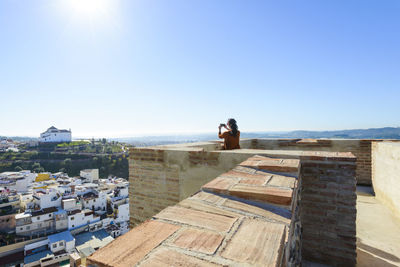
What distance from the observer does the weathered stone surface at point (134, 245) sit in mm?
740

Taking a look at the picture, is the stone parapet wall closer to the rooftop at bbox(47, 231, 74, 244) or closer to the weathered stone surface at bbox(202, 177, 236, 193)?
the weathered stone surface at bbox(202, 177, 236, 193)

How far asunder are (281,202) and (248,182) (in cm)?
43

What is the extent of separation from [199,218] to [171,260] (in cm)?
39

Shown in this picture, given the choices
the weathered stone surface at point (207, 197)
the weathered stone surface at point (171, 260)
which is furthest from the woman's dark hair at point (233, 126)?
the weathered stone surface at point (171, 260)

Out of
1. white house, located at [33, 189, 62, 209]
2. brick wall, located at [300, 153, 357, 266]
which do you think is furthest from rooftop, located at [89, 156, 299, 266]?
white house, located at [33, 189, 62, 209]

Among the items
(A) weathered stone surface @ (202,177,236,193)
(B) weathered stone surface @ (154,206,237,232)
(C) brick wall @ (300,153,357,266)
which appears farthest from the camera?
(C) brick wall @ (300,153,357,266)

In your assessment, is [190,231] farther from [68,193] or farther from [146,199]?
[68,193]

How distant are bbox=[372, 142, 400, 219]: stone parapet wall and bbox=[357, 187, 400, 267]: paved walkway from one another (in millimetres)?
198

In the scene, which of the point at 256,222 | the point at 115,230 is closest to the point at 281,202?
the point at 256,222

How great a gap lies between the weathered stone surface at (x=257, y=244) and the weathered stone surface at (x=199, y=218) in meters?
0.09

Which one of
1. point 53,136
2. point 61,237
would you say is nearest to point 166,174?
point 61,237

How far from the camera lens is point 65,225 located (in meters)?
30.0

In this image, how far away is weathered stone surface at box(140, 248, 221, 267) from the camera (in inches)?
28.7

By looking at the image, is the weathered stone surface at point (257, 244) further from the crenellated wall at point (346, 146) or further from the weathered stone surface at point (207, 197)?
the crenellated wall at point (346, 146)
